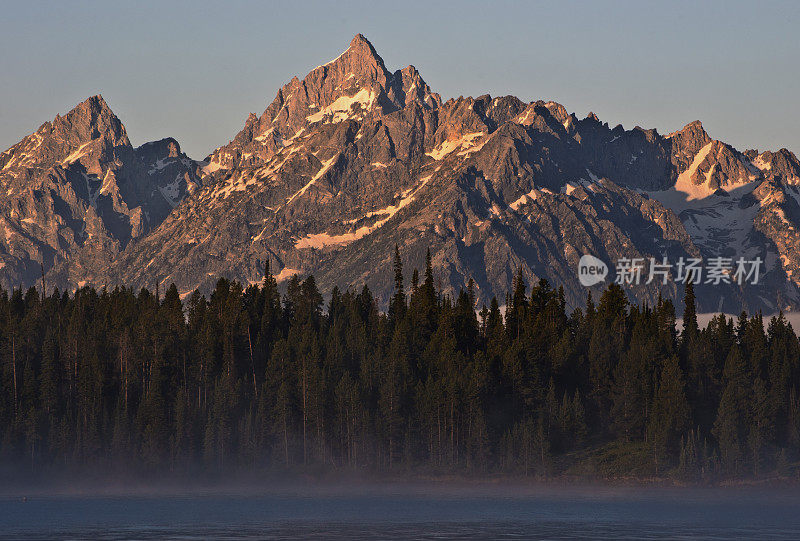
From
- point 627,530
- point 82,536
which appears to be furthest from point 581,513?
point 82,536

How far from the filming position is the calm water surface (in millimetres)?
140250

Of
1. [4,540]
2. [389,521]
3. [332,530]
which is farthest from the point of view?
[389,521]

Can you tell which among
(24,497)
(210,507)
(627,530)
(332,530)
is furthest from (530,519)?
(24,497)

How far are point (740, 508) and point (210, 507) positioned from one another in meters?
73.6

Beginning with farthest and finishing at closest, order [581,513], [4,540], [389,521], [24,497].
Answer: [24,497] → [581,513] → [389,521] → [4,540]

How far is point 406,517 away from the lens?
525 feet

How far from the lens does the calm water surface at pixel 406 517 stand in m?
140

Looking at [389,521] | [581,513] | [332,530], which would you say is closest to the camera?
[332,530]

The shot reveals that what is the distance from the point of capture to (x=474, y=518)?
159375mm

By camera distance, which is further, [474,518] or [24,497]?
[24,497]

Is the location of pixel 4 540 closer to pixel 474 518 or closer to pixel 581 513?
pixel 474 518

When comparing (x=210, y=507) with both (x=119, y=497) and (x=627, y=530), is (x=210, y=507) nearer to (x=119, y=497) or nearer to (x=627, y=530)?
(x=119, y=497)

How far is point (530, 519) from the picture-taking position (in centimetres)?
15912

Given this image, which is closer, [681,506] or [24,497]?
[681,506]
